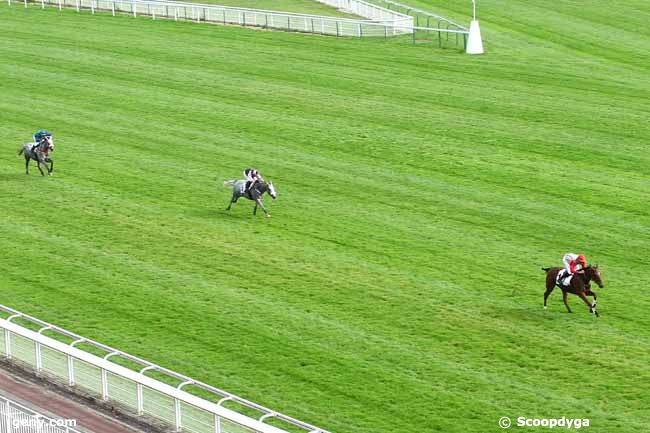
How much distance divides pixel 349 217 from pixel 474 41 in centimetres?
2182

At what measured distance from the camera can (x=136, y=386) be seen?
800 inches

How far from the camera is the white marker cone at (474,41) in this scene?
51438mm

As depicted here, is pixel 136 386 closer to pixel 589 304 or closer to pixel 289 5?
pixel 589 304

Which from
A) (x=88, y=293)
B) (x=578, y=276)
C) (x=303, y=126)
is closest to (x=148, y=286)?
(x=88, y=293)

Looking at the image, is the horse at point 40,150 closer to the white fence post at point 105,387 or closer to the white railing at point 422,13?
the white fence post at point 105,387

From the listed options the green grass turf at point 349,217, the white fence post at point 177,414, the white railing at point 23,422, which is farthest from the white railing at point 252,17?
the white railing at point 23,422

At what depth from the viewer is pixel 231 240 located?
29859 mm

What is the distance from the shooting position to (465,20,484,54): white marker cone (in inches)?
2025

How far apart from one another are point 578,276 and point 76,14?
42854 mm

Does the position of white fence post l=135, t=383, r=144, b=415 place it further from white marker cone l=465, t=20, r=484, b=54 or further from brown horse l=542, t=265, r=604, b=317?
white marker cone l=465, t=20, r=484, b=54

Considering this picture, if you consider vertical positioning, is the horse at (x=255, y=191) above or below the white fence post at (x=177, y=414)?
above

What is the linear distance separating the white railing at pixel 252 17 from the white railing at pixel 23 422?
1459 inches

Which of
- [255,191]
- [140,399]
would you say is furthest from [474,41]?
[140,399]

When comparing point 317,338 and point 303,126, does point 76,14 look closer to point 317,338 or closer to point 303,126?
point 303,126
